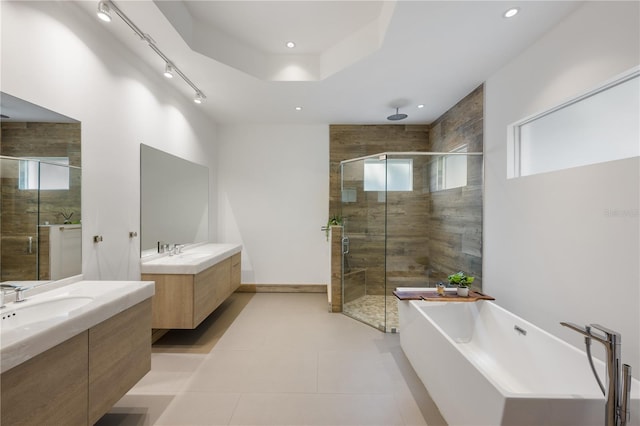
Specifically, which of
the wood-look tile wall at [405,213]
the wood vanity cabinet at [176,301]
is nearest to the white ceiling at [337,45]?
the wood-look tile wall at [405,213]

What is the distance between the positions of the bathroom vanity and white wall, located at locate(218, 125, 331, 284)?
2606 millimetres

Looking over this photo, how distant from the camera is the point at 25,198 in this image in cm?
157

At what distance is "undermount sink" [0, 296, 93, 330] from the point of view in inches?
52.9

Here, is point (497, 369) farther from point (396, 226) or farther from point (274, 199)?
point (274, 199)

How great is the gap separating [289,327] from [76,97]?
289 cm

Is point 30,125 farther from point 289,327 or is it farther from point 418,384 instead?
point 418,384

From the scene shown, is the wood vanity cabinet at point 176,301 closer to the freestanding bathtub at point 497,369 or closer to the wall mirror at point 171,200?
the wall mirror at point 171,200

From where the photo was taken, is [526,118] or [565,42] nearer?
[565,42]

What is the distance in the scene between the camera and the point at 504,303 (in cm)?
255

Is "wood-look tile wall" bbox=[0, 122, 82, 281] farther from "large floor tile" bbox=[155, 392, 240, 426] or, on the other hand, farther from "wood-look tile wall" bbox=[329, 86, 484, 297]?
"wood-look tile wall" bbox=[329, 86, 484, 297]

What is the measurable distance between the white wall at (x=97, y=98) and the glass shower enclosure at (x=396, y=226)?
2542 mm

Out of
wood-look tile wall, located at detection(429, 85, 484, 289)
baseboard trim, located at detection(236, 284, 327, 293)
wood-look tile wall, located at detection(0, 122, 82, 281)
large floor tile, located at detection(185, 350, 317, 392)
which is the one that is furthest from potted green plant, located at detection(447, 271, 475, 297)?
wood-look tile wall, located at detection(0, 122, 82, 281)

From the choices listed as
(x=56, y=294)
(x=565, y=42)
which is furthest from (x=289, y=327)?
(x=565, y=42)

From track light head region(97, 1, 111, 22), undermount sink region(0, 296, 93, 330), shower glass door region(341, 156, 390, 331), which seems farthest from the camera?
shower glass door region(341, 156, 390, 331)
